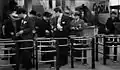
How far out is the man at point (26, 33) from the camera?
6254mm

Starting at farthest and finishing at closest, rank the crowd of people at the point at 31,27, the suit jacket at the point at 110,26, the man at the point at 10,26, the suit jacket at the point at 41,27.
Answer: the suit jacket at the point at 110,26 → the suit jacket at the point at 41,27 → the man at the point at 10,26 → the crowd of people at the point at 31,27

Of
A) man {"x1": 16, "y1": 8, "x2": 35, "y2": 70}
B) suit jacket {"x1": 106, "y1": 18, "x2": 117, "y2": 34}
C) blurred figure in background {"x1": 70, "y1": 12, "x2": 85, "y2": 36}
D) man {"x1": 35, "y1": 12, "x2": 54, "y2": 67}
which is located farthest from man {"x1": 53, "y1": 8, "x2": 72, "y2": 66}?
suit jacket {"x1": 106, "y1": 18, "x2": 117, "y2": 34}

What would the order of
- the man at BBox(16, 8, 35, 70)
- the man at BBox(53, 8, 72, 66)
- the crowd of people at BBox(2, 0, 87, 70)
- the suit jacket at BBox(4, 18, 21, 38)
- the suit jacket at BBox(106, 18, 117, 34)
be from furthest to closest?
1. the suit jacket at BBox(106, 18, 117, 34)
2. the suit jacket at BBox(4, 18, 21, 38)
3. the man at BBox(53, 8, 72, 66)
4. the crowd of people at BBox(2, 0, 87, 70)
5. the man at BBox(16, 8, 35, 70)

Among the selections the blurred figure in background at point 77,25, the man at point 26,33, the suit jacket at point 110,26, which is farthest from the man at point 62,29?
the suit jacket at point 110,26

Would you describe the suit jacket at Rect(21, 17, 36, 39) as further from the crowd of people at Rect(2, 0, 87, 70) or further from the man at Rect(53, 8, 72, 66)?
the man at Rect(53, 8, 72, 66)

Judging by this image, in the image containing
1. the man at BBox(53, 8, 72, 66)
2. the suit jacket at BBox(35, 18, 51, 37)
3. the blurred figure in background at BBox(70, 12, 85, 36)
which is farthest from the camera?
the blurred figure in background at BBox(70, 12, 85, 36)

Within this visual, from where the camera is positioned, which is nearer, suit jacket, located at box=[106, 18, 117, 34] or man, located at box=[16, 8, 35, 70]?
man, located at box=[16, 8, 35, 70]

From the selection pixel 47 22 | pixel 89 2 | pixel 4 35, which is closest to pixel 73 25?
pixel 47 22

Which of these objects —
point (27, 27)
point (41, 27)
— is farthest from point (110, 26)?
point (27, 27)

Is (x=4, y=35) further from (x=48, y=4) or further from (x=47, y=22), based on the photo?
(x=48, y=4)

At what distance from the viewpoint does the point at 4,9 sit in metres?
8.34

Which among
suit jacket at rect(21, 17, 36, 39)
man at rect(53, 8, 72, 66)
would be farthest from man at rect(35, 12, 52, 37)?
suit jacket at rect(21, 17, 36, 39)

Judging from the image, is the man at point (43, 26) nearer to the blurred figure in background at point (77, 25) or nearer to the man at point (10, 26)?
the man at point (10, 26)

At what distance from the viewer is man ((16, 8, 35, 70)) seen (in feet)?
20.5
